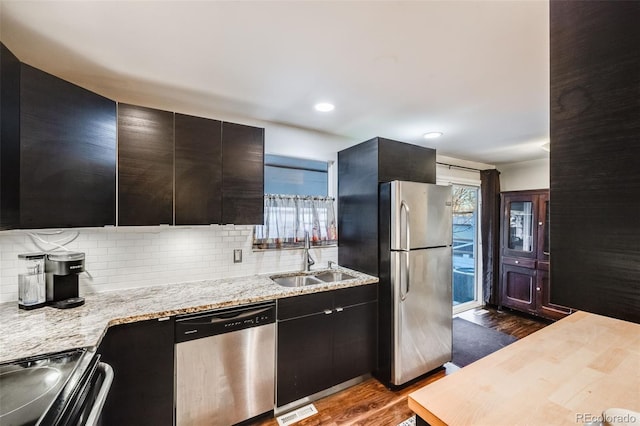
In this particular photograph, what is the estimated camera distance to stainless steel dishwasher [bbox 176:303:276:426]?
1.71 m

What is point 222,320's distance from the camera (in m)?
1.81

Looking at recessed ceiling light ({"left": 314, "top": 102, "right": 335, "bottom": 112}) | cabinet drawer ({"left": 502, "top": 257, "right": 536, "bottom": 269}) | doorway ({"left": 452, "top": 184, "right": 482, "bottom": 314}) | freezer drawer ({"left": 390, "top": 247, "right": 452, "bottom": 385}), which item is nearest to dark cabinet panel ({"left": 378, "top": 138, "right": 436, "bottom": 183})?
recessed ceiling light ({"left": 314, "top": 102, "right": 335, "bottom": 112})

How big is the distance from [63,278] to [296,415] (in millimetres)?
1878

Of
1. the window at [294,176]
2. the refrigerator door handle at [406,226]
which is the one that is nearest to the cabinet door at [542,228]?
the refrigerator door handle at [406,226]

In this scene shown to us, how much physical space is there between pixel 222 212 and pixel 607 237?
210 cm

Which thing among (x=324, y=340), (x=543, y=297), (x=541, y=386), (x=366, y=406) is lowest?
(x=366, y=406)

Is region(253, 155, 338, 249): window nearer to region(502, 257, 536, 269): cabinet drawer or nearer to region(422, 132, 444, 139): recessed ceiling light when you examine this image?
region(422, 132, 444, 139): recessed ceiling light

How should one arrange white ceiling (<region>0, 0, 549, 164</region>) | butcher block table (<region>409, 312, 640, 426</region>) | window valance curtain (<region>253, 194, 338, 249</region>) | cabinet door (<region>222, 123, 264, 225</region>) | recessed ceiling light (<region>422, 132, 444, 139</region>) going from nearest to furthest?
butcher block table (<region>409, 312, 640, 426</region>) → white ceiling (<region>0, 0, 549, 164</region>) → cabinet door (<region>222, 123, 264, 225</region>) → window valance curtain (<region>253, 194, 338, 249</region>) → recessed ceiling light (<region>422, 132, 444, 139</region>)

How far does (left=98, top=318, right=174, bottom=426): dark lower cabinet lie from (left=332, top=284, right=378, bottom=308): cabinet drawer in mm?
1248

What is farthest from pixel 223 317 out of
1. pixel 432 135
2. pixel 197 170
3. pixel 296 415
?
pixel 432 135

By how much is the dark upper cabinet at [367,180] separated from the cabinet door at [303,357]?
76 centimetres

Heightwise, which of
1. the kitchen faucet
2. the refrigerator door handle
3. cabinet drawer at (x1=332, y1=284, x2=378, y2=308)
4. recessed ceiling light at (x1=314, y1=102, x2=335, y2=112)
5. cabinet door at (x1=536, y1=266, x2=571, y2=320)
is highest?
recessed ceiling light at (x1=314, y1=102, x2=335, y2=112)

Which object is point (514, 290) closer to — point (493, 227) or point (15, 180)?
point (493, 227)

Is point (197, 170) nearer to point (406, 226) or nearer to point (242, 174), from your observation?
point (242, 174)
